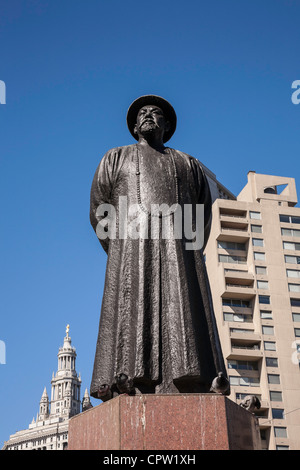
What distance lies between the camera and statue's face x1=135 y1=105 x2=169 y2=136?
7848 millimetres

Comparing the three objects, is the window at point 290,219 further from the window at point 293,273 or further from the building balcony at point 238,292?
the building balcony at point 238,292

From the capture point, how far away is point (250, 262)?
62.5m

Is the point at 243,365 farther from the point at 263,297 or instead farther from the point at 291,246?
the point at 291,246

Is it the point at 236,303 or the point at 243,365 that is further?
the point at 236,303

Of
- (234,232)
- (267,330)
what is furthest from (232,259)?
(267,330)

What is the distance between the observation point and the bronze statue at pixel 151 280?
239 inches

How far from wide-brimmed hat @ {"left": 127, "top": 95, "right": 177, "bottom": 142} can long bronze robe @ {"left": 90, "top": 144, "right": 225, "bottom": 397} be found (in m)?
0.92

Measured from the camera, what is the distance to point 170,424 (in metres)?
5.26

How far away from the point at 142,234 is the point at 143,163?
1.06 metres

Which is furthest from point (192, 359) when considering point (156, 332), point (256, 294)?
point (256, 294)

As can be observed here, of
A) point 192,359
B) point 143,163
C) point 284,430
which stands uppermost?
point 284,430

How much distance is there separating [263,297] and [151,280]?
55.3m

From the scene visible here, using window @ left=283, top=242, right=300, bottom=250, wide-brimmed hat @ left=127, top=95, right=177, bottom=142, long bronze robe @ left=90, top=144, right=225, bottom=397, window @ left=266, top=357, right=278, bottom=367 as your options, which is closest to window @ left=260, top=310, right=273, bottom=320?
window @ left=266, top=357, right=278, bottom=367
